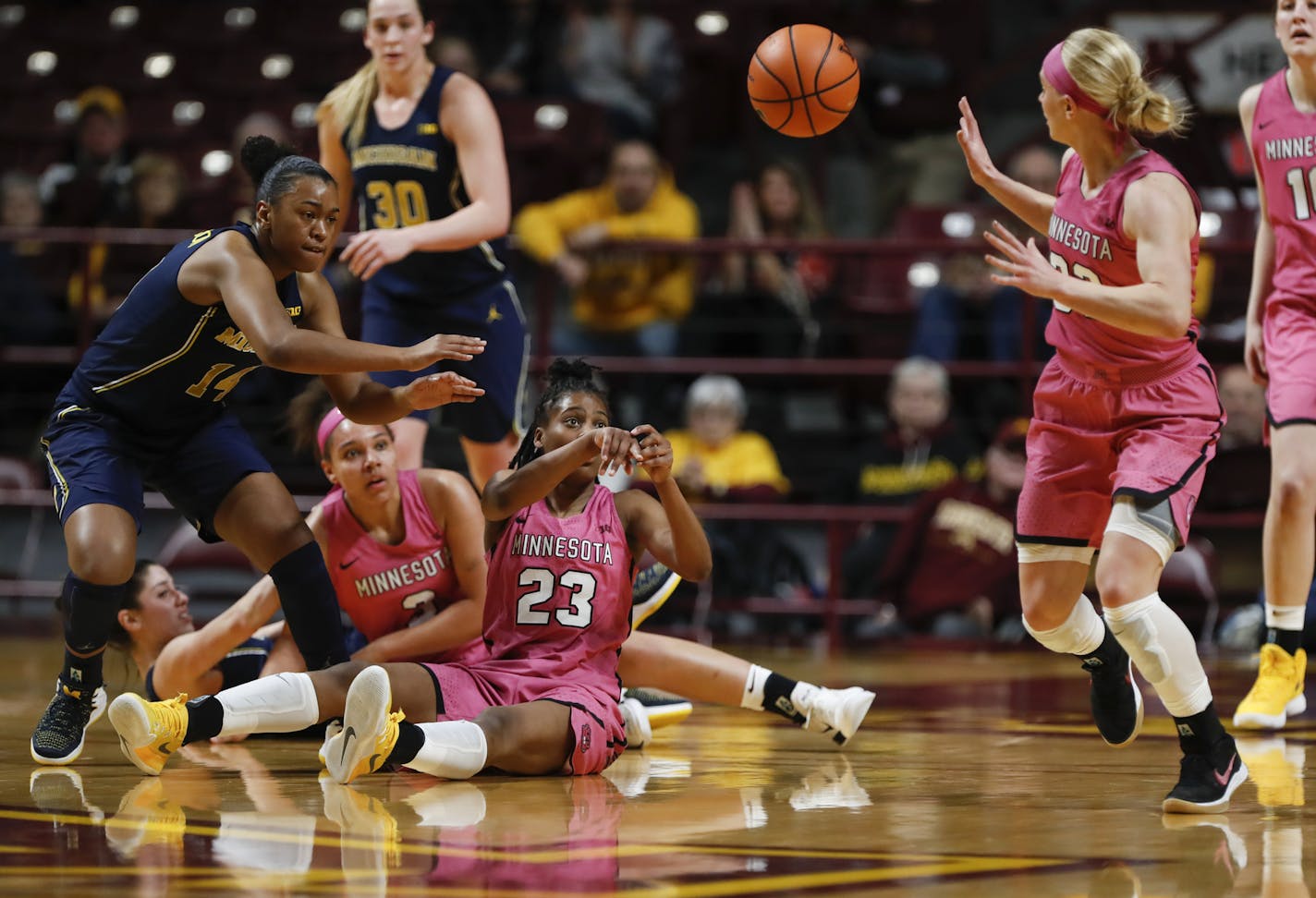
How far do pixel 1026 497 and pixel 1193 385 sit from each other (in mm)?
486

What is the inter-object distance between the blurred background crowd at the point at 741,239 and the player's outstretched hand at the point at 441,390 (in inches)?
129

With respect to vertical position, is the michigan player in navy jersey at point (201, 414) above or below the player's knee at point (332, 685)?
above

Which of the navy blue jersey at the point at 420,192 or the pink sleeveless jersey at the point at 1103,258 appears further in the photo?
the navy blue jersey at the point at 420,192

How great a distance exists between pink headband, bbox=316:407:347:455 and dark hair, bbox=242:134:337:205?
77 centimetres

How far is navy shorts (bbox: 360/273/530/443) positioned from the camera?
18.9 feet

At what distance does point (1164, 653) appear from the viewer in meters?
3.72

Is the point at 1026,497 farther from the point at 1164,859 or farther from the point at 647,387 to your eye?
the point at 647,387

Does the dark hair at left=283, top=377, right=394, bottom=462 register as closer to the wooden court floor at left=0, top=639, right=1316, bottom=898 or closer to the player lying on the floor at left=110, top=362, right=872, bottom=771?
the player lying on the floor at left=110, top=362, right=872, bottom=771

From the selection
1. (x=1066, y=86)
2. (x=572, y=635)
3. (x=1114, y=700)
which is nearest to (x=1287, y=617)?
(x=1114, y=700)

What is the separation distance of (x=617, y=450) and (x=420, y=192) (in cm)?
213

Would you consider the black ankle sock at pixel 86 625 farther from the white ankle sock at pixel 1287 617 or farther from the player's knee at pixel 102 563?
the white ankle sock at pixel 1287 617

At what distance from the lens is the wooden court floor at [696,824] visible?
2.83 meters

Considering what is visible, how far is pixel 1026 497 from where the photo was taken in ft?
13.8

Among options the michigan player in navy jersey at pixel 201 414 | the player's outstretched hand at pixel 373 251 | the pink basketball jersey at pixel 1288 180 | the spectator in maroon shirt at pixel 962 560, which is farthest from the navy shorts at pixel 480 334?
the spectator in maroon shirt at pixel 962 560
